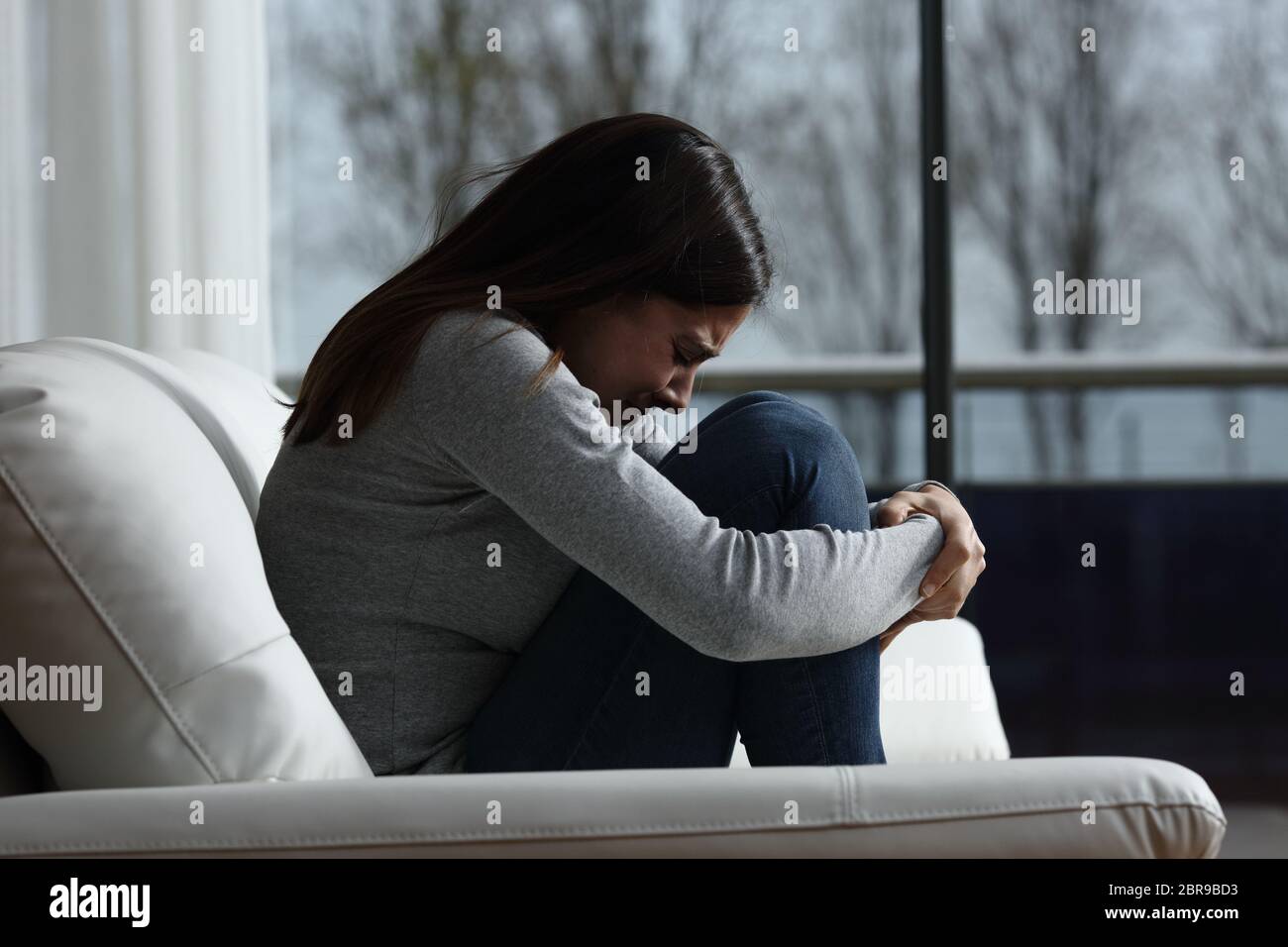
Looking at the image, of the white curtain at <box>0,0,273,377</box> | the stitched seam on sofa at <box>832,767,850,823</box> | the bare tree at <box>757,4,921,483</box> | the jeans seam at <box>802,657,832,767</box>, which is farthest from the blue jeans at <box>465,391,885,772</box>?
the bare tree at <box>757,4,921,483</box>

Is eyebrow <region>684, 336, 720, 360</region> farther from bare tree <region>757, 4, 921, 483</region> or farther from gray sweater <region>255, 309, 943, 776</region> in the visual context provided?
bare tree <region>757, 4, 921, 483</region>

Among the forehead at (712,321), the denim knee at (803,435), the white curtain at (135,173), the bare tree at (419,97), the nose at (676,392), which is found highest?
the bare tree at (419,97)

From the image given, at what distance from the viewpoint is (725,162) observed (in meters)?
1.03

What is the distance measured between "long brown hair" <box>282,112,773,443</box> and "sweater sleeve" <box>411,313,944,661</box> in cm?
8

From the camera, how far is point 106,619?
74 cm

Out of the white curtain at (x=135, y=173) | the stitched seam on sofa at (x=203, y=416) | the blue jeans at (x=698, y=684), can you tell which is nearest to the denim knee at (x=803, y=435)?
the blue jeans at (x=698, y=684)

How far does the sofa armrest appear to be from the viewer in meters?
0.68

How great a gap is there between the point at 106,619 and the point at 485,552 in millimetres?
278

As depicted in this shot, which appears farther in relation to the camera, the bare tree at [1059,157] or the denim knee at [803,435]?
the bare tree at [1059,157]

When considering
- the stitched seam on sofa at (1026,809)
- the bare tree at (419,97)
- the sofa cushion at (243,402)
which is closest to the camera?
the stitched seam on sofa at (1026,809)

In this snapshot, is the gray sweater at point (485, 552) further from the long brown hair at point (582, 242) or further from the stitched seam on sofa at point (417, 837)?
the stitched seam on sofa at point (417, 837)

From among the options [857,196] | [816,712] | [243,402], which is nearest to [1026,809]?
[816,712]

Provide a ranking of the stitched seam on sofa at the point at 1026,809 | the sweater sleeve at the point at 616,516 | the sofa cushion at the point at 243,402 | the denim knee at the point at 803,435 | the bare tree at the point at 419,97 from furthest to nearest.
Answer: the bare tree at the point at 419,97, the sofa cushion at the point at 243,402, the denim knee at the point at 803,435, the sweater sleeve at the point at 616,516, the stitched seam on sofa at the point at 1026,809

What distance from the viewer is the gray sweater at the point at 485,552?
33.1 inches
